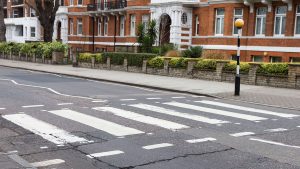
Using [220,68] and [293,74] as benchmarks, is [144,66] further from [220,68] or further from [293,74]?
[293,74]

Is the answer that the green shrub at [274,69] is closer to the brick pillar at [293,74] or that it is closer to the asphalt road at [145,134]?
the brick pillar at [293,74]

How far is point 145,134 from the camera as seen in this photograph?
8828mm

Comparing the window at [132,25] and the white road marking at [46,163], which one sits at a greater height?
the window at [132,25]

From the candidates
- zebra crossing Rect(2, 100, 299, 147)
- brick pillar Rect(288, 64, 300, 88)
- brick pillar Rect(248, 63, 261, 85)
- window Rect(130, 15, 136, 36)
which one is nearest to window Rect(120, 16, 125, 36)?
window Rect(130, 15, 136, 36)

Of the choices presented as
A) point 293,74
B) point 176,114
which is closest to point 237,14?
point 293,74

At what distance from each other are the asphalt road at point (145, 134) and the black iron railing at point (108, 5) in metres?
31.9

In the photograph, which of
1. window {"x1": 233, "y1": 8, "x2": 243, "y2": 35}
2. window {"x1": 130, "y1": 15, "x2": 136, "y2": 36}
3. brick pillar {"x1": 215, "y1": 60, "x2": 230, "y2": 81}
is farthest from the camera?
window {"x1": 130, "y1": 15, "x2": 136, "y2": 36}

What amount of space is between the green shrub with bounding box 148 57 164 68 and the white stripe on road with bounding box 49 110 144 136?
45.7 ft

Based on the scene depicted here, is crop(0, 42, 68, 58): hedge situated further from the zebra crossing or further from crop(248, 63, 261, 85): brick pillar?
the zebra crossing

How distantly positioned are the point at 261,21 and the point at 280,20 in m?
1.54

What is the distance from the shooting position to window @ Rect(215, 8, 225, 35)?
3231cm

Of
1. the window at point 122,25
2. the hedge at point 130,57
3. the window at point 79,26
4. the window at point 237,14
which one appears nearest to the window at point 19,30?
the window at point 79,26

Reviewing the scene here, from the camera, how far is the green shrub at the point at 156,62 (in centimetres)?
2502

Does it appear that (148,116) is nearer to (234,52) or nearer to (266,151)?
(266,151)
